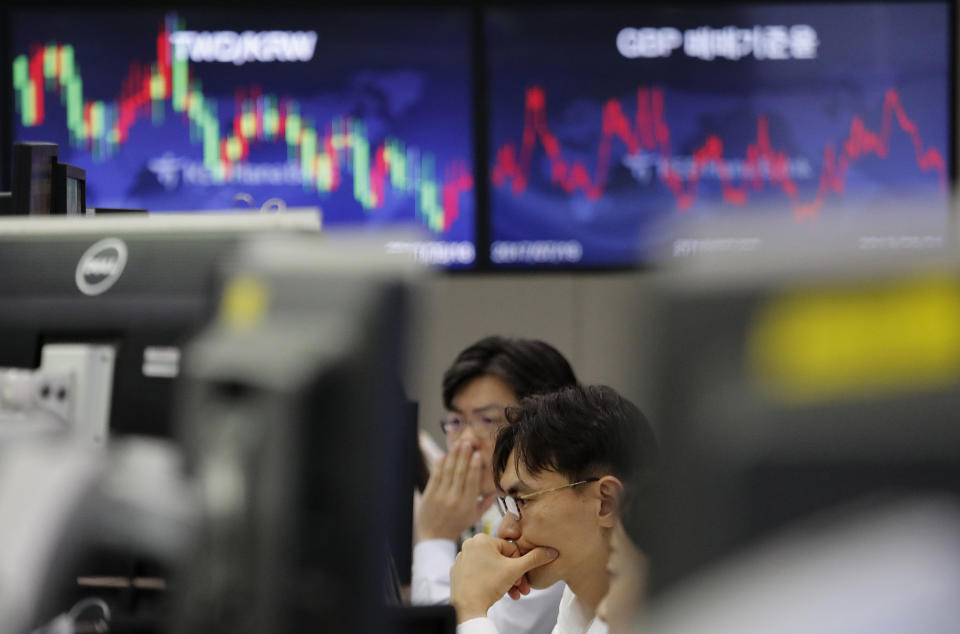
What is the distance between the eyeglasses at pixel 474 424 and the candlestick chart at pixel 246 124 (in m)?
1.07

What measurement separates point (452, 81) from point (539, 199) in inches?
15.1

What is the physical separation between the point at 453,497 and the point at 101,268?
42.4 inches

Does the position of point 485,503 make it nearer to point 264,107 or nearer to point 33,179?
point 33,179

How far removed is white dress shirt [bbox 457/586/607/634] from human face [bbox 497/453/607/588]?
0.03m

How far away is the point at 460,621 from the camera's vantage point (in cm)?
135

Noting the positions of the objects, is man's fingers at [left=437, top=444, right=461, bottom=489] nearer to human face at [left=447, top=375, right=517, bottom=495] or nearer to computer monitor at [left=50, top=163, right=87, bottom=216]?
human face at [left=447, top=375, right=517, bottom=495]

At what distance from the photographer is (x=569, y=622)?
1413mm

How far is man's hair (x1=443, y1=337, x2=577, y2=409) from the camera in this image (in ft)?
6.57

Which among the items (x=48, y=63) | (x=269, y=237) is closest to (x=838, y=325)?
(x=269, y=237)

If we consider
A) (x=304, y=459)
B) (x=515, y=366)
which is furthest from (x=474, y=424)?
(x=304, y=459)

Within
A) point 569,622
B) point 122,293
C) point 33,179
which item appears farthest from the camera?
point 569,622

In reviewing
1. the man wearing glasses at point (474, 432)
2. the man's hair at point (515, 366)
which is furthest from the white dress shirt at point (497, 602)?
the man's hair at point (515, 366)

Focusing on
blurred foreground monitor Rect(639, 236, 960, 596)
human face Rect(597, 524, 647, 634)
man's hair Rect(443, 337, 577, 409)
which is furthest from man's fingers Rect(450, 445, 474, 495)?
blurred foreground monitor Rect(639, 236, 960, 596)

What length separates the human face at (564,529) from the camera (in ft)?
4.48
